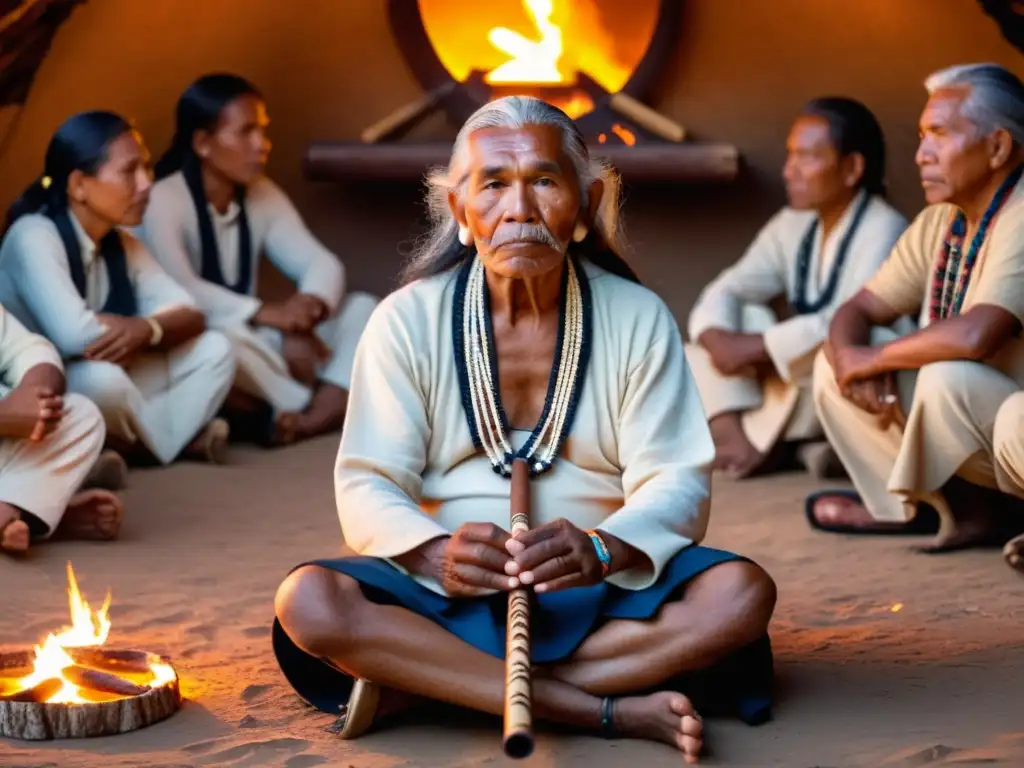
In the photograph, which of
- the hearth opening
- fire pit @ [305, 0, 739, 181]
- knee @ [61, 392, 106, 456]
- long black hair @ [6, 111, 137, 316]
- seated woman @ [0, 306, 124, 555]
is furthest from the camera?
the hearth opening

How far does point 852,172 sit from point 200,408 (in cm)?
302

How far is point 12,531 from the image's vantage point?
529 cm

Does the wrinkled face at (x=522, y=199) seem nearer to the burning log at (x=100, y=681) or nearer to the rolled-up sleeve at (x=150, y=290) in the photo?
the burning log at (x=100, y=681)

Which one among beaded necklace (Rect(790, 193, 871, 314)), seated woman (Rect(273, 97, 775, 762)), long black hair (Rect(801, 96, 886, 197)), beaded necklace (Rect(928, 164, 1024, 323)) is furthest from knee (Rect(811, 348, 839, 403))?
seated woman (Rect(273, 97, 775, 762))

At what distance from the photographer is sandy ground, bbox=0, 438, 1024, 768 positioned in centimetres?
360

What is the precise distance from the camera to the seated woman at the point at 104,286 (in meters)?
6.57

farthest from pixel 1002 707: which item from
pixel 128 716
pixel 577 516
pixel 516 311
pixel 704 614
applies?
pixel 128 716

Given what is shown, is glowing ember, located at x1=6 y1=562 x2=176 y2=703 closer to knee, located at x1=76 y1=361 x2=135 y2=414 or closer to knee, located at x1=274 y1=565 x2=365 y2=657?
knee, located at x1=274 y1=565 x2=365 y2=657

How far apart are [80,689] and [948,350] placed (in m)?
2.97

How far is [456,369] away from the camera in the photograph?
399cm

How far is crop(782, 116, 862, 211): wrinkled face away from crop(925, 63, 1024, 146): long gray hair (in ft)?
5.85

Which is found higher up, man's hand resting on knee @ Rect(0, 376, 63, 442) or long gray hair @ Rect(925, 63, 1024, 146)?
long gray hair @ Rect(925, 63, 1024, 146)

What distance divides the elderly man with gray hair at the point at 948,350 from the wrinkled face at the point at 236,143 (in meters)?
3.12

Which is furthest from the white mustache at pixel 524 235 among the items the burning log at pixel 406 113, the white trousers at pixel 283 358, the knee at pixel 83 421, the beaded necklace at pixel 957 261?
the burning log at pixel 406 113
